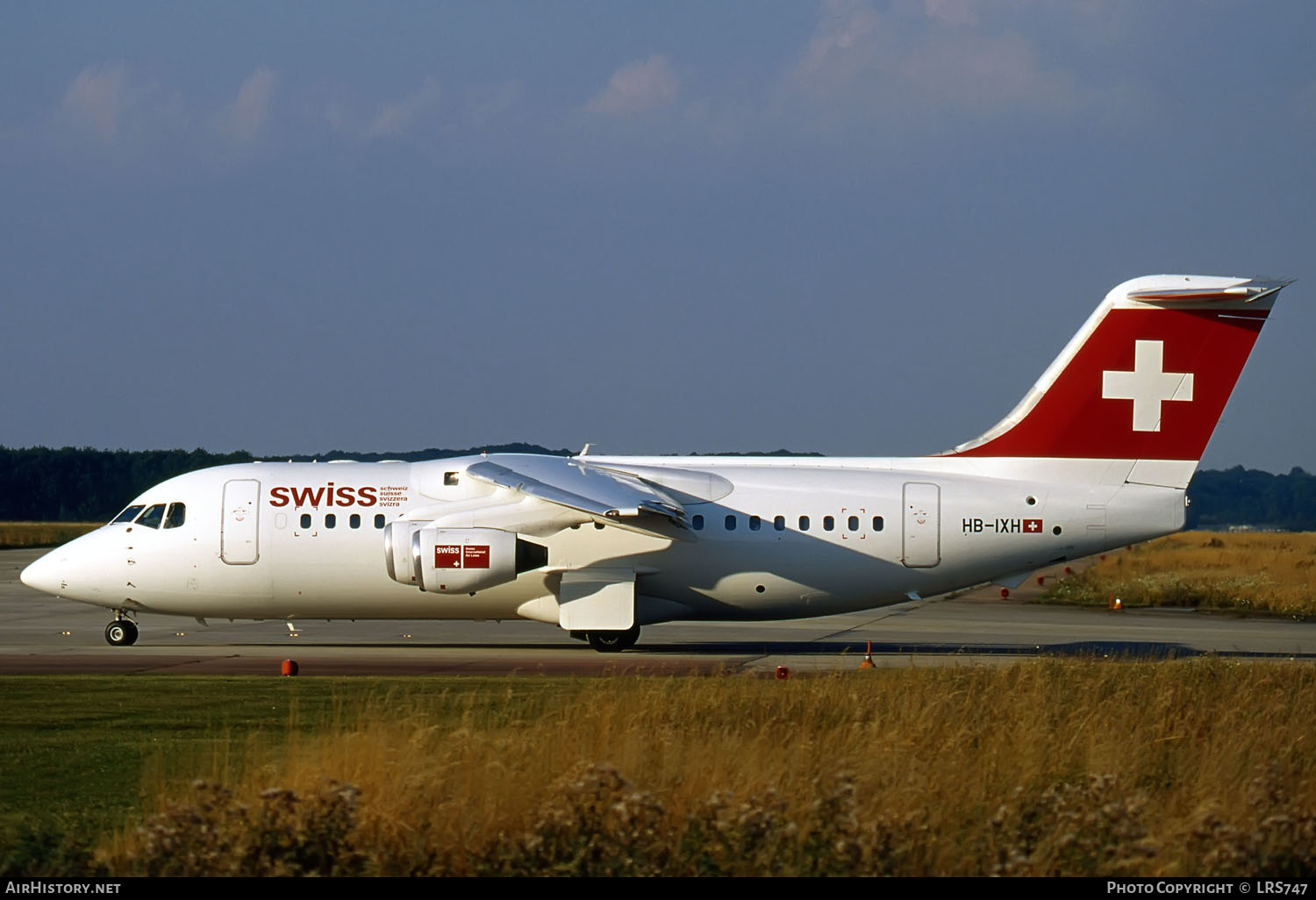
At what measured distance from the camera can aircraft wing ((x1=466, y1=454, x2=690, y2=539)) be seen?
22.3m

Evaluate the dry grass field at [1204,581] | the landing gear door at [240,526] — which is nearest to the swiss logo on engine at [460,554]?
the landing gear door at [240,526]

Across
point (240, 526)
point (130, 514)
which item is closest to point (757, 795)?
point (240, 526)

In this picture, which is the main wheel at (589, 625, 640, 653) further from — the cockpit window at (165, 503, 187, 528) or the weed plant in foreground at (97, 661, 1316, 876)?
the weed plant in foreground at (97, 661, 1316, 876)

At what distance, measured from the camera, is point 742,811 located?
8297mm

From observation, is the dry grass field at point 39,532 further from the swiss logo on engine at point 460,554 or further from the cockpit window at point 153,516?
the swiss logo on engine at point 460,554

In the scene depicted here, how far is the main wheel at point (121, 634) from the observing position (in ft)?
85.5

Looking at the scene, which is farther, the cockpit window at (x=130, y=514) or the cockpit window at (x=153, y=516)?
the cockpit window at (x=130, y=514)

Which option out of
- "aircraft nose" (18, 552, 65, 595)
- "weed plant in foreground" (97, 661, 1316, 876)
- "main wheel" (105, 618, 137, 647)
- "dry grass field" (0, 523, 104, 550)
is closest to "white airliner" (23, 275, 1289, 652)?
"main wheel" (105, 618, 137, 647)

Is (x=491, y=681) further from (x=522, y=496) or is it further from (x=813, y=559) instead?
(x=813, y=559)

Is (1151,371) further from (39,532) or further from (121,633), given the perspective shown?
(39,532)

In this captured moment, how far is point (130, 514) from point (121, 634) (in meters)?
2.16

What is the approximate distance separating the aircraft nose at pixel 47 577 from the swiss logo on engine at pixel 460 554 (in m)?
7.36
